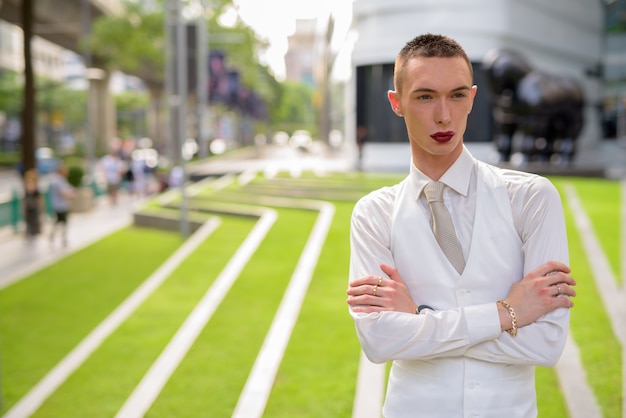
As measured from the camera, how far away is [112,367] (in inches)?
315

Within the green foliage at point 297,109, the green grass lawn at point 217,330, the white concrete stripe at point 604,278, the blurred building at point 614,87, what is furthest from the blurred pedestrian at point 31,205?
the green foliage at point 297,109

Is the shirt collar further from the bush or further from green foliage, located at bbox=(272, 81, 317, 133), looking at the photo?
green foliage, located at bbox=(272, 81, 317, 133)

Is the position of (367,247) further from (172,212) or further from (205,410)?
(172,212)

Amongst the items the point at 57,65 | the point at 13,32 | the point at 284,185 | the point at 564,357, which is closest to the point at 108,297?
the point at 564,357

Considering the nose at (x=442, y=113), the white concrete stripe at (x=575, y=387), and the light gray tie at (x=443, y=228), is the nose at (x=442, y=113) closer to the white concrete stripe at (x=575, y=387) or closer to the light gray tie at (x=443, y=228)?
the light gray tie at (x=443, y=228)

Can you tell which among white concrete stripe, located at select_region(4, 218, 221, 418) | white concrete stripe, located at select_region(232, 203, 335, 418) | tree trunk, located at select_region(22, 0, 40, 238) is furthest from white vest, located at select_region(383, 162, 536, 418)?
tree trunk, located at select_region(22, 0, 40, 238)

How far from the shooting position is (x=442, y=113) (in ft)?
7.21

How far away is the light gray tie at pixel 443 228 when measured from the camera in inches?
88.4

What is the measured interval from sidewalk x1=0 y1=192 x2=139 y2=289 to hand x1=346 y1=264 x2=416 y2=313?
11.5 meters

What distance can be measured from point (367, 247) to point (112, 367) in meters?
6.17

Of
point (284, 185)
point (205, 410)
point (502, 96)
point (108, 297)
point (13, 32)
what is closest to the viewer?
point (205, 410)

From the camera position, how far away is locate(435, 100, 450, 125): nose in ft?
7.21

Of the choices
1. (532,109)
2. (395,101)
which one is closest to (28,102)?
(532,109)

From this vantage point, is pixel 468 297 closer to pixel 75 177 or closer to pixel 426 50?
pixel 426 50
